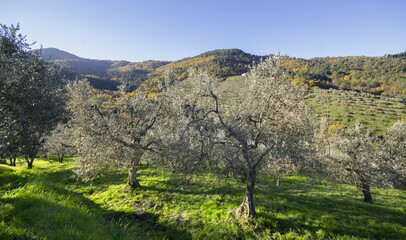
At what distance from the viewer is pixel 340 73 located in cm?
18188

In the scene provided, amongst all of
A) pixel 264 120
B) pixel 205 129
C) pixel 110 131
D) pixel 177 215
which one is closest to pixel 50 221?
pixel 110 131

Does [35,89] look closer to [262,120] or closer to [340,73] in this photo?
[262,120]

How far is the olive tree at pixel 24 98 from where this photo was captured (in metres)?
9.20

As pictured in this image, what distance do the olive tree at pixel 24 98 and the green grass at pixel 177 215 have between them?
3079mm

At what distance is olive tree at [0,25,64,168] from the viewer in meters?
9.20

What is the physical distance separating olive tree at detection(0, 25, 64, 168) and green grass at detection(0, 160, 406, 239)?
308 centimetres

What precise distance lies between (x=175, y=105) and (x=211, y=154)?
9.31 metres

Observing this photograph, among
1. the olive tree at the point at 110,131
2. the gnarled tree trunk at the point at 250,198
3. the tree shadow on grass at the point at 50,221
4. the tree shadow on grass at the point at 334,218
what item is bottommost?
the tree shadow on grass at the point at 334,218

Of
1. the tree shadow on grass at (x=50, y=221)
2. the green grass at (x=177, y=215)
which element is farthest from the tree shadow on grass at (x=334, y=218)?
the tree shadow on grass at (x=50, y=221)

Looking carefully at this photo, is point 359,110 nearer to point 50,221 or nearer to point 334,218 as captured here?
point 334,218

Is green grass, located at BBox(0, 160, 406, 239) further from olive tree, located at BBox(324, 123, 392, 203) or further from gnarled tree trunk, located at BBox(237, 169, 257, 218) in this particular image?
olive tree, located at BBox(324, 123, 392, 203)

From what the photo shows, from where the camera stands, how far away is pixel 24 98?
980cm

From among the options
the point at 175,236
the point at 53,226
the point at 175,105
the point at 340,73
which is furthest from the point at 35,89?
the point at 340,73

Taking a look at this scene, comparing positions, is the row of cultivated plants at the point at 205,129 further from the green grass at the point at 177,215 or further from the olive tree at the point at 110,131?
the green grass at the point at 177,215
